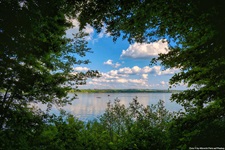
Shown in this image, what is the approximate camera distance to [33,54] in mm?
7707

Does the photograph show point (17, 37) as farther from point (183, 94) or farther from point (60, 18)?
point (183, 94)

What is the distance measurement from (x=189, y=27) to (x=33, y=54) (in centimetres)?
603

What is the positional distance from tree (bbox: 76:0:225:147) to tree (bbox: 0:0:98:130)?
1.07 metres

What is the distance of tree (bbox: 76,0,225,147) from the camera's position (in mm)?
4141

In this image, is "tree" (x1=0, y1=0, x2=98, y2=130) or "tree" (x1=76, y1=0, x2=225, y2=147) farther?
"tree" (x1=0, y1=0, x2=98, y2=130)

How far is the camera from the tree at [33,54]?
5.64 metres

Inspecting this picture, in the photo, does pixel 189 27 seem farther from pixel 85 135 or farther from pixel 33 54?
pixel 85 135

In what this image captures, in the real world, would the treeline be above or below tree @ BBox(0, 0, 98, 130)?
below

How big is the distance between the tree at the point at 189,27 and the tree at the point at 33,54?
1074 millimetres

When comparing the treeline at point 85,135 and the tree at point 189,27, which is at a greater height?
the tree at point 189,27

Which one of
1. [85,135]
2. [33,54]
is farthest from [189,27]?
[85,135]

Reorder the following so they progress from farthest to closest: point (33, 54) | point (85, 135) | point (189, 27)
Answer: point (85, 135) < point (33, 54) < point (189, 27)

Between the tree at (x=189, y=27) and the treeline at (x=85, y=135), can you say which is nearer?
the tree at (x=189, y=27)

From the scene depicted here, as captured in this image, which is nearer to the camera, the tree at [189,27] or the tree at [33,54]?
the tree at [189,27]
